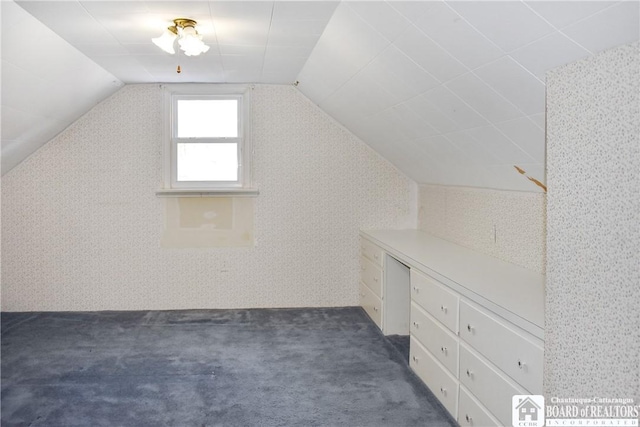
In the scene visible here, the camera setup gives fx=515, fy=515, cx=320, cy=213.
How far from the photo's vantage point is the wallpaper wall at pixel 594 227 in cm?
103

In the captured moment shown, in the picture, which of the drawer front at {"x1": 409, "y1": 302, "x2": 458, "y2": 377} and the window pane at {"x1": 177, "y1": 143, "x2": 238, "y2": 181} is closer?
the drawer front at {"x1": 409, "y1": 302, "x2": 458, "y2": 377}

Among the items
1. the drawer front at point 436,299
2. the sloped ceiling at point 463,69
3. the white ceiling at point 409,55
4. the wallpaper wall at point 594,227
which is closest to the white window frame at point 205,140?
the white ceiling at point 409,55

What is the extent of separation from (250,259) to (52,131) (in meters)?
2.00

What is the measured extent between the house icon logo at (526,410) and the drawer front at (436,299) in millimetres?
584

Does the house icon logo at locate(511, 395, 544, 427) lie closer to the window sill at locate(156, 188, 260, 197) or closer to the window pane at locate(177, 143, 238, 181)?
the window sill at locate(156, 188, 260, 197)

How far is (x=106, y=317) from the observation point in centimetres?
447

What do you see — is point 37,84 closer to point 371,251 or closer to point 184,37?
point 184,37

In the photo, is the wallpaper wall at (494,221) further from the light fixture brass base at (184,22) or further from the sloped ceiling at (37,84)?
the sloped ceiling at (37,84)

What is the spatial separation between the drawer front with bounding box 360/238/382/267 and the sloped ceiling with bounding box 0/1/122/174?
2.52 m

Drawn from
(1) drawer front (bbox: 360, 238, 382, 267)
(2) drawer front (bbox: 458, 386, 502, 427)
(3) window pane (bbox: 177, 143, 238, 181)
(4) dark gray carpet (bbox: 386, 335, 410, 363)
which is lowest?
(4) dark gray carpet (bbox: 386, 335, 410, 363)

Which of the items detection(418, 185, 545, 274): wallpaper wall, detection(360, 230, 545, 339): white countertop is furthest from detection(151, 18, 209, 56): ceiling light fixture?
detection(418, 185, 545, 274): wallpaper wall

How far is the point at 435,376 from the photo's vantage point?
2781 mm

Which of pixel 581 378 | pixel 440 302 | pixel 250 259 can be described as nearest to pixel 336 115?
pixel 250 259

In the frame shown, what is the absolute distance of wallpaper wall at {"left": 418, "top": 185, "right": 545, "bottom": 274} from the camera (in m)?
2.82
